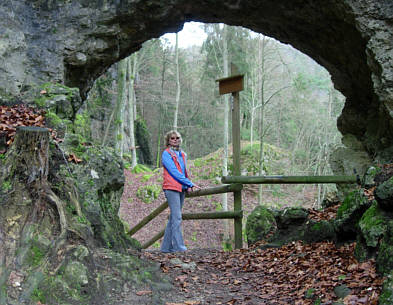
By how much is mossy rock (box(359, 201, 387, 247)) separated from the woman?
113 inches

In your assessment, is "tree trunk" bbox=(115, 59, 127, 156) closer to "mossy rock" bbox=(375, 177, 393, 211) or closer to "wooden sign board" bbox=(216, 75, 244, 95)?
"wooden sign board" bbox=(216, 75, 244, 95)

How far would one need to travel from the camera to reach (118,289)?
12.5ft

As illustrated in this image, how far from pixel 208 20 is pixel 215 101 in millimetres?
18201

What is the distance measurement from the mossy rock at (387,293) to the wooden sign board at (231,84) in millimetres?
4787

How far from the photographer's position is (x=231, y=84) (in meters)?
7.31

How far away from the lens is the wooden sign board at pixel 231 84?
7230 millimetres

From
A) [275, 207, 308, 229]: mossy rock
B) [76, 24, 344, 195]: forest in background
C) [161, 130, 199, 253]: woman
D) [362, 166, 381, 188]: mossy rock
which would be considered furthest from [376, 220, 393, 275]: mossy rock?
[76, 24, 344, 195]: forest in background

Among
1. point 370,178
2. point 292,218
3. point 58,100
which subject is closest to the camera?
point 370,178

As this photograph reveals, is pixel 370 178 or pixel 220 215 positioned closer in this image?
pixel 370 178

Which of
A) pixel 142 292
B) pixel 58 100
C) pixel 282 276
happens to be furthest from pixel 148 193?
pixel 142 292

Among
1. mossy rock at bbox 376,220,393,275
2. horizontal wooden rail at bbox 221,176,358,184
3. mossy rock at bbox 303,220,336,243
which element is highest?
horizontal wooden rail at bbox 221,176,358,184

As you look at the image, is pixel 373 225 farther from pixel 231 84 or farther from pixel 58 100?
pixel 58 100

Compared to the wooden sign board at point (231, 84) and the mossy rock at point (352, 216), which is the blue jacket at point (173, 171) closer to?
the wooden sign board at point (231, 84)

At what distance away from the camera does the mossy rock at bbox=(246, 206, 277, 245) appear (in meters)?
7.60
